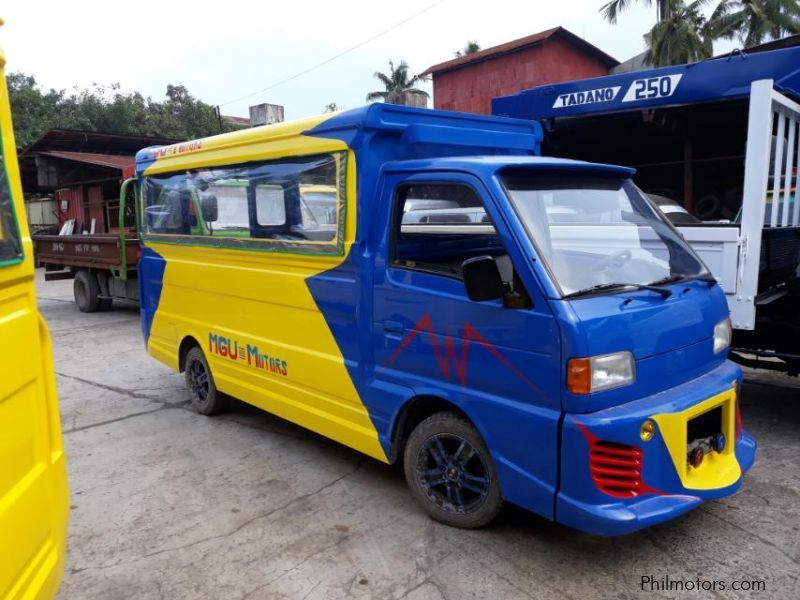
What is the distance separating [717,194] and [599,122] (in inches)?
62.0

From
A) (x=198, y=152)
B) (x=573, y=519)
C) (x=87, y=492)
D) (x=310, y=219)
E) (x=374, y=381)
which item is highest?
(x=198, y=152)

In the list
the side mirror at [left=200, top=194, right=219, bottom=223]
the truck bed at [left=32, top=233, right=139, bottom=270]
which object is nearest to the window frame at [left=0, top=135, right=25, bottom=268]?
the side mirror at [left=200, top=194, right=219, bottom=223]

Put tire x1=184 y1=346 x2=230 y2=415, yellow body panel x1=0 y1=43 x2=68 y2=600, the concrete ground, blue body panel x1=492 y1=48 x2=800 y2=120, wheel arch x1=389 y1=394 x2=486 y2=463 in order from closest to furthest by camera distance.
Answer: yellow body panel x1=0 y1=43 x2=68 y2=600
the concrete ground
wheel arch x1=389 y1=394 x2=486 y2=463
blue body panel x1=492 y1=48 x2=800 y2=120
tire x1=184 y1=346 x2=230 y2=415

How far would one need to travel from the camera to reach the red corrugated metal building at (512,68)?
24125mm

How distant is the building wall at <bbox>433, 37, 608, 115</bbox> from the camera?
79.5ft

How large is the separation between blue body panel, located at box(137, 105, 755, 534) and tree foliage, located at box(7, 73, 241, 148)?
1082 inches

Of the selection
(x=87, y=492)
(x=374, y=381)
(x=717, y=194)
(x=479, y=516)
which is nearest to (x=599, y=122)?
(x=717, y=194)

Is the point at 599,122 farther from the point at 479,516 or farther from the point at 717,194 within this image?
the point at 479,516

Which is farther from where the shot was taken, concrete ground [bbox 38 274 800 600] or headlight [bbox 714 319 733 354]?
headlight [bbox 714 319 733 354]

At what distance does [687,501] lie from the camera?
283cm

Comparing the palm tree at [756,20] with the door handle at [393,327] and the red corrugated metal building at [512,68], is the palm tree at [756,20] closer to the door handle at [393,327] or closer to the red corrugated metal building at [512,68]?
the red corrugated metal building at [512,68]

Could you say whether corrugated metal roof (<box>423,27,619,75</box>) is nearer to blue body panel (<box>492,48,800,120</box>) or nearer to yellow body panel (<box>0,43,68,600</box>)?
blue body panel (<box>492,48,800,120</box>)

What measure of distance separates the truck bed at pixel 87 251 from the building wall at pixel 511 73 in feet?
54.3

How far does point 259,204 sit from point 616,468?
305cm
